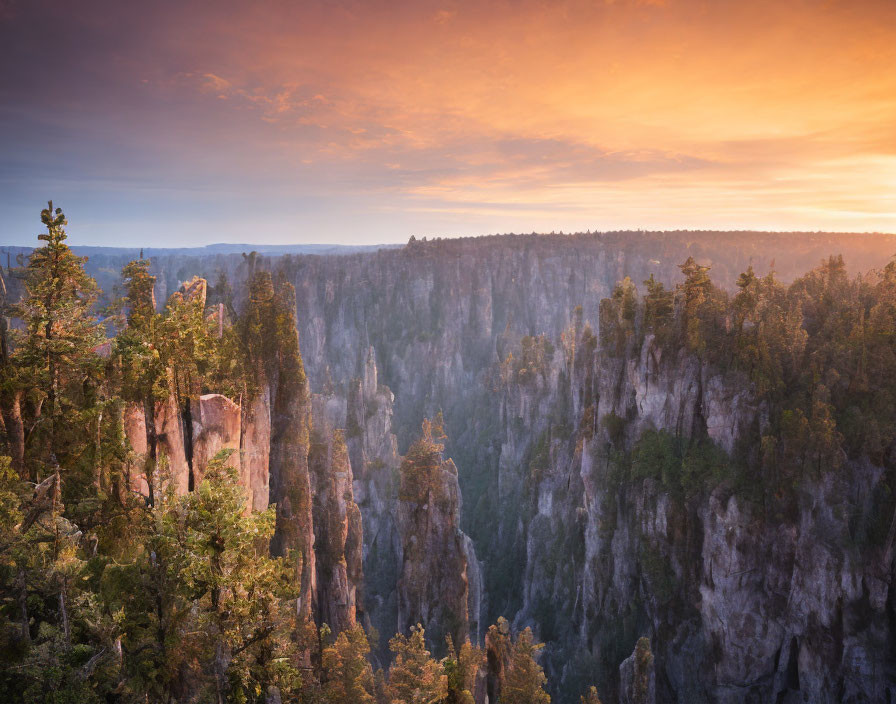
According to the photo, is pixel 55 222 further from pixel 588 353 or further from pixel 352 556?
pixel 588 353

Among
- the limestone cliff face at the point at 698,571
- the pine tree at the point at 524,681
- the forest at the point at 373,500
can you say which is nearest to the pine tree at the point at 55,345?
the forest at the point at 373,500

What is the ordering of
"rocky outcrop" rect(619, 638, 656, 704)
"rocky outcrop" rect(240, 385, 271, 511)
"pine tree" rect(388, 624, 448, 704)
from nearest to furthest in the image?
1. "pine tree" rect(388, 624, 448, 704)
2. "rocky outcrop" rect(240, 385, 271, 511)
3. "rocky outcrop" rect(619, 638, 656, 704)

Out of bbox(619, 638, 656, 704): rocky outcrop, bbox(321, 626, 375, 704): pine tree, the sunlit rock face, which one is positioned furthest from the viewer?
bbox(619, 638, 656, 704): rocky outcrop

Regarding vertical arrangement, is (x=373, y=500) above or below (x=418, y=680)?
below

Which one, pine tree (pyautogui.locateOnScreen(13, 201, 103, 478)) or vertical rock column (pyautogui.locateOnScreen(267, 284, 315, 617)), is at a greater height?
pine tree (pyautogui.locateOnScreen(13, 201, 103, 478))

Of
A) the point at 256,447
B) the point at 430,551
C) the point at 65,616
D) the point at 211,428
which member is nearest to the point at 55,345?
the point at 211,428

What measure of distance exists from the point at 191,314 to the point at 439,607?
31719mm

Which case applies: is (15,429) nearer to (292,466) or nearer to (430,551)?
(292,466)

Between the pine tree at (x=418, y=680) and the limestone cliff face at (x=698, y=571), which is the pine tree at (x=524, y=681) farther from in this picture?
the limestone cliff face at (x=698, y=571)

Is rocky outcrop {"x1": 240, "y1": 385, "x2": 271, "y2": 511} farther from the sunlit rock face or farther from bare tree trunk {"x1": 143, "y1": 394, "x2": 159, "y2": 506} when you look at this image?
bare tree trunk {"x1": 143, "y1": 394, "x2": 159, "y2": 506}

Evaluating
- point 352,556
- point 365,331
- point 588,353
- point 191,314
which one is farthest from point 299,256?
point 191,314

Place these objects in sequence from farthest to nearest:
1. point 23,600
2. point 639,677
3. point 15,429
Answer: point 639,677
point 15,429
point 23,600

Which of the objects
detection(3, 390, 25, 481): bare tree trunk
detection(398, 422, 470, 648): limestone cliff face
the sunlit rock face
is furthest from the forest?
the sunlit rock face

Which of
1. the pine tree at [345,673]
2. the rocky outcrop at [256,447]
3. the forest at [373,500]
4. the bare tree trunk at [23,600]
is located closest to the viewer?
the bare tree trunk at [23,600]
